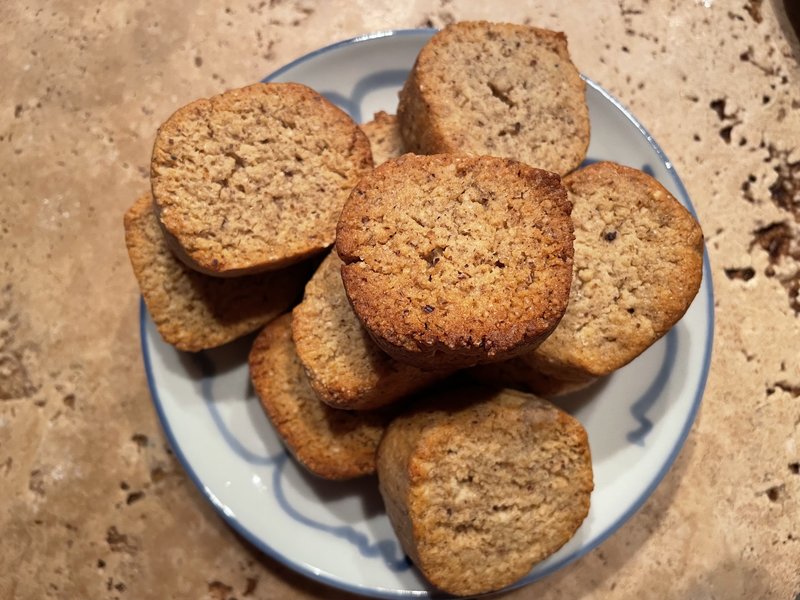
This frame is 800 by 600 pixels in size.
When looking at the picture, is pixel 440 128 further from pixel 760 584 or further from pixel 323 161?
pixel 760 584

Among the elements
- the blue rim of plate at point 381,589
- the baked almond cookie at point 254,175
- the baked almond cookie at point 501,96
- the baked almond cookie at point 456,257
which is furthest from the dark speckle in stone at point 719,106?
the baked almond cookie at point 254,175

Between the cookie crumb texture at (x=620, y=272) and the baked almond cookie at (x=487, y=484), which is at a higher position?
the cookie crumb texture at (x=620, y=272)

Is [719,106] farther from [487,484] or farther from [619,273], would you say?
[487,484]

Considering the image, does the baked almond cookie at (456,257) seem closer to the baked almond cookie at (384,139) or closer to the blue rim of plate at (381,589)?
the baked almond cookie at (384,139)

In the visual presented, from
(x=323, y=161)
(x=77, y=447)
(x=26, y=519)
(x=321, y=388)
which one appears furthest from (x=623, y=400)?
(x=26, y=519)

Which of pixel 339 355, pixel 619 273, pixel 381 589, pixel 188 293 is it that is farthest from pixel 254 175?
pixel 381 589

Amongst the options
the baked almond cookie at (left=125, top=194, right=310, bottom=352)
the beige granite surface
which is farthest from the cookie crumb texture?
the baked almond cookie at (left=125, top=194, right=310, bottom=352)
